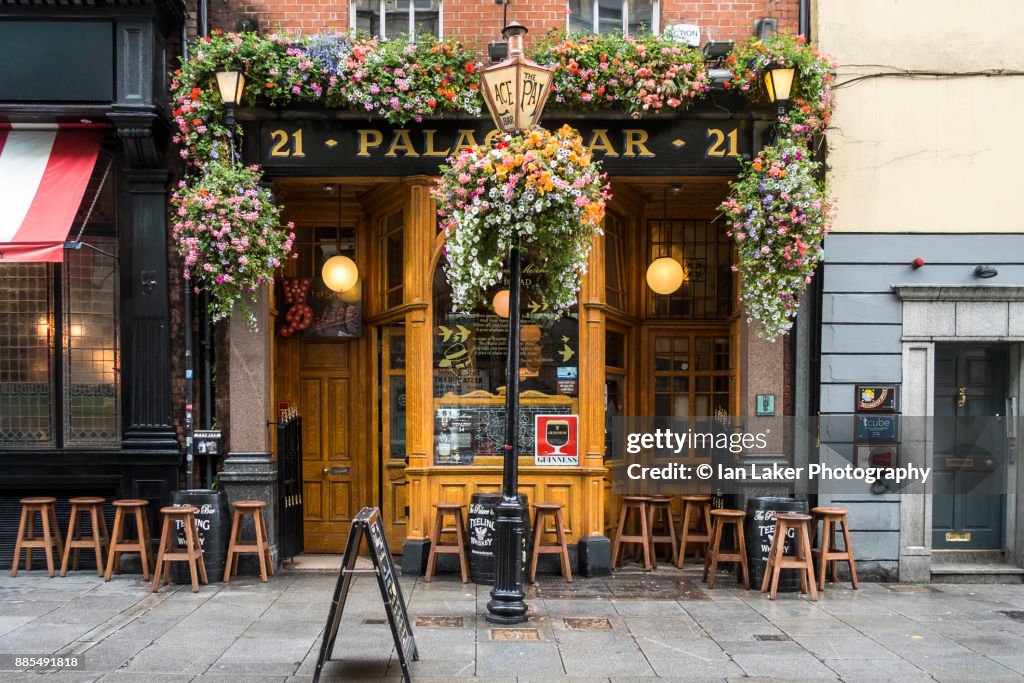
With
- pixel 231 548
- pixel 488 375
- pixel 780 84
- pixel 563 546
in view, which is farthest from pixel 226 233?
pixel 780 84

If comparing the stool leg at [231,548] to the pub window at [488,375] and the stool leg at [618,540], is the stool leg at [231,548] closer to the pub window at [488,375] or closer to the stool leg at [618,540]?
the pub window at [488,375]

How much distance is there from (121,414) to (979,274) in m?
9.75

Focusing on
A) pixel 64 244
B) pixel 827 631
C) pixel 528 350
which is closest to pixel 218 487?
pixel 64 244

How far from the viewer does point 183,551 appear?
9.19 m

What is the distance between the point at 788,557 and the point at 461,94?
5920mm

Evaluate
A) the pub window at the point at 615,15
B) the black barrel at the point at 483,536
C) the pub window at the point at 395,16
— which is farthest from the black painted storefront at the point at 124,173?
the pub window at the point at 615,15

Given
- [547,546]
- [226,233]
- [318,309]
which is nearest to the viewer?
[226,233]

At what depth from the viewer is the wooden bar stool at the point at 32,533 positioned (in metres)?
9.45

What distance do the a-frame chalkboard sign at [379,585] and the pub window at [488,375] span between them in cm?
337

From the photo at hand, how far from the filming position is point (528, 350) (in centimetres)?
1006

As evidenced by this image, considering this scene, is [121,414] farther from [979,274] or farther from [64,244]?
[979,274]

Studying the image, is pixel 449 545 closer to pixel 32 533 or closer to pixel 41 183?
pixel 32 533

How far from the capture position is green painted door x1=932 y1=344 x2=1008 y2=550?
1021 centimetres

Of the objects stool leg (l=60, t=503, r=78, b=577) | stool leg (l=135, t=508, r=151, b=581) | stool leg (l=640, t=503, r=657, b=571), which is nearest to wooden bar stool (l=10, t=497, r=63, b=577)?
stool leg (l=60, t=503, r=78, b=577)
